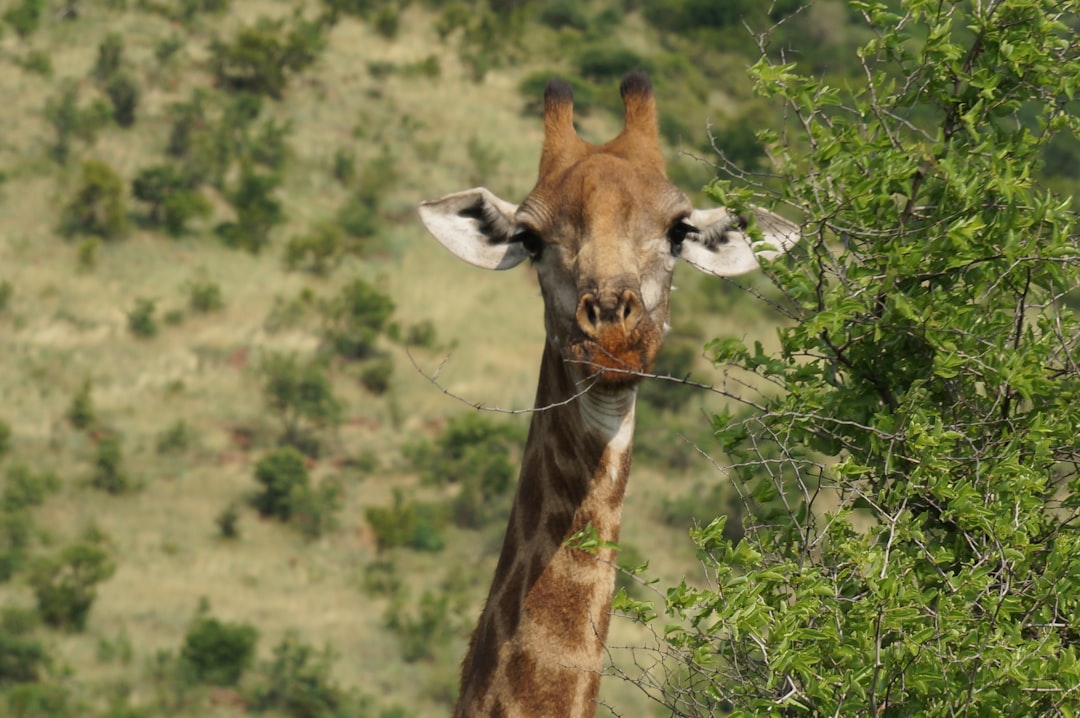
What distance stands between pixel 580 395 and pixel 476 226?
1.24 m

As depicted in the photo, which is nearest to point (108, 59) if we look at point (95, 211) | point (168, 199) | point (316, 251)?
point (168, 199)

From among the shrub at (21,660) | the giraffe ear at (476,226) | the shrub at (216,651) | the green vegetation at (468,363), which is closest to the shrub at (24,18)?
the green vegetation at (468,363)

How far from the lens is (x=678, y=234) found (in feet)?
20.7

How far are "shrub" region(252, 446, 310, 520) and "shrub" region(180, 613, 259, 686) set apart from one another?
6138mm

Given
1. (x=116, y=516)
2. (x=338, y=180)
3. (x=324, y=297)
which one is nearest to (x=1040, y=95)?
(x=116, y=516)

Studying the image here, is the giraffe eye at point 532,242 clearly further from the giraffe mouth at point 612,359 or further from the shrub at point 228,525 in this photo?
the shrub at point 228,525

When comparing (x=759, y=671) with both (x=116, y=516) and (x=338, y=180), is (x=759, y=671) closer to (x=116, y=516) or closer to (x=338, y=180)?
(x=116, y=516)

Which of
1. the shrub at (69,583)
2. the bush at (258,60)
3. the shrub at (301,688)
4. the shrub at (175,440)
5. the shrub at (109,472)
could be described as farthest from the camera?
the bush at (258,60)

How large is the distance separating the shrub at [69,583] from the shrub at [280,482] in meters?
5.14

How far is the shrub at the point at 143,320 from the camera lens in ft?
133

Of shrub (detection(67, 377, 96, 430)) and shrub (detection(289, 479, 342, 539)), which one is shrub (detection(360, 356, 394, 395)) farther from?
shrub (detection(67, 377, 96, 430))

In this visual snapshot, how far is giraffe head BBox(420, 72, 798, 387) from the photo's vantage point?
5594 mm

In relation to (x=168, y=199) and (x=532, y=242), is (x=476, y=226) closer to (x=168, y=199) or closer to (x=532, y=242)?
(x=532, y=242)

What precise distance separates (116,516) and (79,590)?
185 inches
